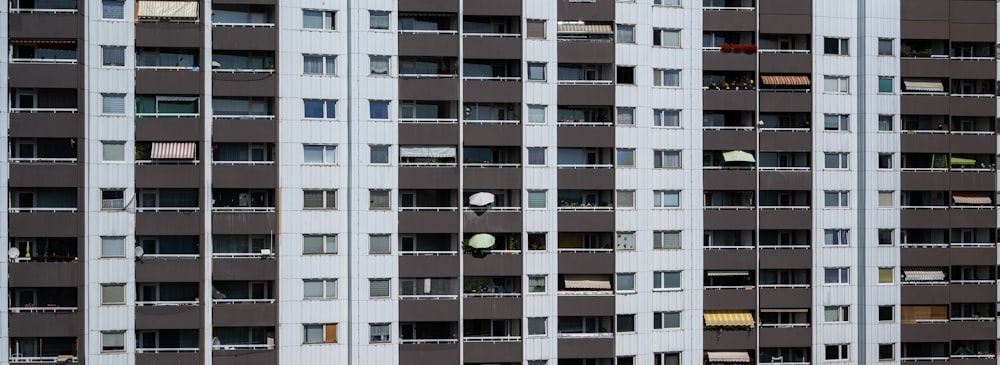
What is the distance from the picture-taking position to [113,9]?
4962 cm

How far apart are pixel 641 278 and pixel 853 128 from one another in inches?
566

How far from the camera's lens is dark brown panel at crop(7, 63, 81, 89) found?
48625 mm

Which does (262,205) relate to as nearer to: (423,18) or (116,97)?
(116,97)

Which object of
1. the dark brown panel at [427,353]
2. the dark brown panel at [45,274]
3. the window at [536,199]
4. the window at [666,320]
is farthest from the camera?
the window at [666,320]

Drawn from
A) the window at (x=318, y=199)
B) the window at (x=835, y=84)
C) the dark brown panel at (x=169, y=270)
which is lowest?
the dark brown panel at (x=169, y=270)

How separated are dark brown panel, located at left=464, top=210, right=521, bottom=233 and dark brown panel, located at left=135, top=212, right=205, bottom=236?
13.8m

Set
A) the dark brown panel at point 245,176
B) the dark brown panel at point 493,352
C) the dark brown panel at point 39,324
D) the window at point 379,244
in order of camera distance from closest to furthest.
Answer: the dark brown panel at point 39,324
the dark brown panel at point 245,176
the window at point 379,244
the dark brown panel at point 493,352

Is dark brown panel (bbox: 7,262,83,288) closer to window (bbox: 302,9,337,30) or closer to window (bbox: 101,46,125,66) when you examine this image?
window (bbox: 101,46,125,66)

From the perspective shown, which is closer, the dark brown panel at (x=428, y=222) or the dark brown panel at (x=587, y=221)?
the dark brown panel at (x=428, y=222)

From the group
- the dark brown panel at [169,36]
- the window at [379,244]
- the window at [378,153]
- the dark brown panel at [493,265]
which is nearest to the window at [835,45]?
the dark brown panel at [493,265]

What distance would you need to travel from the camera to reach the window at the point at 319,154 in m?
50.7

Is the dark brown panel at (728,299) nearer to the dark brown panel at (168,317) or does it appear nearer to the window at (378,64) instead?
the window at (378,64)

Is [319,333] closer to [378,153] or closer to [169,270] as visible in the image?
[169,270]

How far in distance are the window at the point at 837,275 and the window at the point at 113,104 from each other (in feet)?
124
